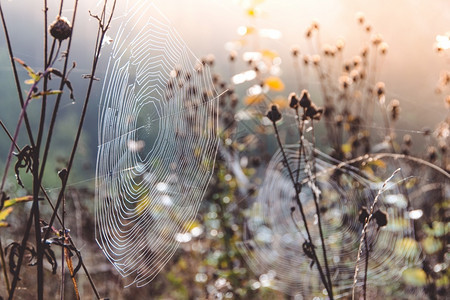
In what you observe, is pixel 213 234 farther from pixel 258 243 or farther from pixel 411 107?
pixel 411 107

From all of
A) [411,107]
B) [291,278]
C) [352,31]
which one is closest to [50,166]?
[291,278]

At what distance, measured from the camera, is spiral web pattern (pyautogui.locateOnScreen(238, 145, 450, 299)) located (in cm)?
249

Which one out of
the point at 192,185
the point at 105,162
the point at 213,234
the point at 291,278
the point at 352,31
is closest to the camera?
the point at 105,162

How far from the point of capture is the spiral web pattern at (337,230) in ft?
8.17

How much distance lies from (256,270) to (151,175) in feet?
2.46

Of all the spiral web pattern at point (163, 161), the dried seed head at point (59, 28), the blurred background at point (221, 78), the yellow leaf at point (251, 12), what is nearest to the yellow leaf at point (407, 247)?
the blurred background at point (221, 78)

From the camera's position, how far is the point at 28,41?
136 centimetres

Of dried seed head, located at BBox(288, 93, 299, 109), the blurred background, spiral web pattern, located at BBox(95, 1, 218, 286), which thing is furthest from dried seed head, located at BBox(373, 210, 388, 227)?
spiral web pattern, located at BBox(95, 1, 218, 286)

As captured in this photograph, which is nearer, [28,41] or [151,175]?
[28,41]

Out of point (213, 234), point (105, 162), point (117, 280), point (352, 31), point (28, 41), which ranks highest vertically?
point (352, 31)

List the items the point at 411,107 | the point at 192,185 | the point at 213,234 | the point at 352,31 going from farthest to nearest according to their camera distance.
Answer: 1. the point at 352,31
2. the point at 411,107
3. the point at 213,234
4. the point at 192,185

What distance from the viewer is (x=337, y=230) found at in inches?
114

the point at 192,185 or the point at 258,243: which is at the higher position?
the point at 192,185

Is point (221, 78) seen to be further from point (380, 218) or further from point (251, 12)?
point (380, 218)
